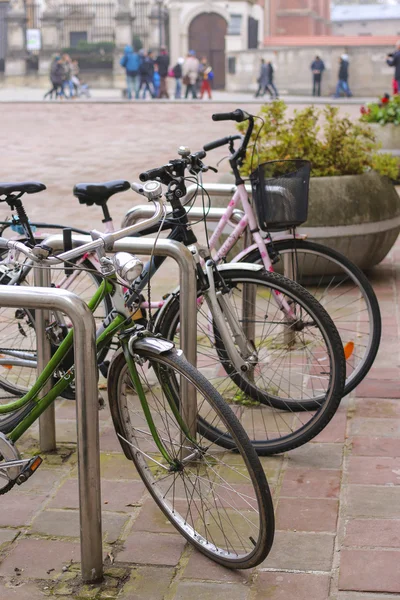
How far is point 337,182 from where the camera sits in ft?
21.4

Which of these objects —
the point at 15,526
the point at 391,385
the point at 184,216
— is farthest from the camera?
the point at 391,385

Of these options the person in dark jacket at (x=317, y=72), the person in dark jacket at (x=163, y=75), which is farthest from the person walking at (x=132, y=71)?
the person in dark jacket at (x=317, y=72)

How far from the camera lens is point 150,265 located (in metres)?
3.95

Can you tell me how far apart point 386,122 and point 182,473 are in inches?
360

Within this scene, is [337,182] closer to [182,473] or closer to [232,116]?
[232,116]

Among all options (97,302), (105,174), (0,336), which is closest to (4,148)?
(105,174)

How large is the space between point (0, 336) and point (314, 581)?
2.16 meters

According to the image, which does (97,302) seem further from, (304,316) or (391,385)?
(391,385)

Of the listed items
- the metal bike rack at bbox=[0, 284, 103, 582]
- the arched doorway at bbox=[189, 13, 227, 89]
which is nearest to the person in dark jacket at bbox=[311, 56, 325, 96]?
the arched doorway at bbox=[189, 13, 227, 89]

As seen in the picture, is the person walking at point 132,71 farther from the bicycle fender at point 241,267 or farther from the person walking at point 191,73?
the bicycle fender at point 241,267

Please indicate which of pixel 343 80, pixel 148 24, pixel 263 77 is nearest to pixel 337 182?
pixel 263 77

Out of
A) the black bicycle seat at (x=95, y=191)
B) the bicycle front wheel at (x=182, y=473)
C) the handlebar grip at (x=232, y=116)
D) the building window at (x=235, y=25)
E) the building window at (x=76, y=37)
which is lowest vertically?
the bicycle front wheel at (x=182, y=473)

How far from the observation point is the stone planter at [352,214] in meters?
6.44

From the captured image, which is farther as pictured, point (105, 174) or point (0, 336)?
point (105, 174)
